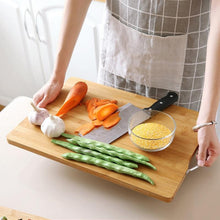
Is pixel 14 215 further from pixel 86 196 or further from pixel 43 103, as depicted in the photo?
pixel 43 103

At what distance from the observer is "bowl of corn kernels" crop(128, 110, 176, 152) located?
1136mm

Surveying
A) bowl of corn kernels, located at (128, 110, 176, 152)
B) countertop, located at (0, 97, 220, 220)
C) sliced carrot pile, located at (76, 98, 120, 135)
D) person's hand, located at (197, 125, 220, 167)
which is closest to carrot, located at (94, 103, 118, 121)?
sliced carrot pile, located at (76, 98, 120, 135)

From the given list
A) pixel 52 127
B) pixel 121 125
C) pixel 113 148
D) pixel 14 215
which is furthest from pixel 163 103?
pixel 14 215

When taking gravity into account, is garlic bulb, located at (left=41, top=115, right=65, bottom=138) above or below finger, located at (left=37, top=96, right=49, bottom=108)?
above

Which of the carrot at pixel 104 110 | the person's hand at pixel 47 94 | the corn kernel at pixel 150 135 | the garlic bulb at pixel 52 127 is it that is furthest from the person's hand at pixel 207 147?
the person's hand at pixel 47 94

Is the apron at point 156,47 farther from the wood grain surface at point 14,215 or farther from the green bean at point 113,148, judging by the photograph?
the wood grain surface at point 14,215

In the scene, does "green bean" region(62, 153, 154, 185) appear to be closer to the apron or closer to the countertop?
the countertop

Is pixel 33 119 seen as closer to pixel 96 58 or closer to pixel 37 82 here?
pixel 96 58

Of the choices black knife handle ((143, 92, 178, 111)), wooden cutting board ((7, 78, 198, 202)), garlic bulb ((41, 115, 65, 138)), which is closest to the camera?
wooden cutting board ((7, 78, 198, 202))

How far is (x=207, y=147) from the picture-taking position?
1129 mm

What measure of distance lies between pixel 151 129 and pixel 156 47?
0.39 metres

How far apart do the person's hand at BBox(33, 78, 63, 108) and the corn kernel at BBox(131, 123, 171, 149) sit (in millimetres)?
370

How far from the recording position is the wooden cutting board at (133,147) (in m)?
1.06

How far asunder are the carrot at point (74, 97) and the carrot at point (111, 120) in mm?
148
